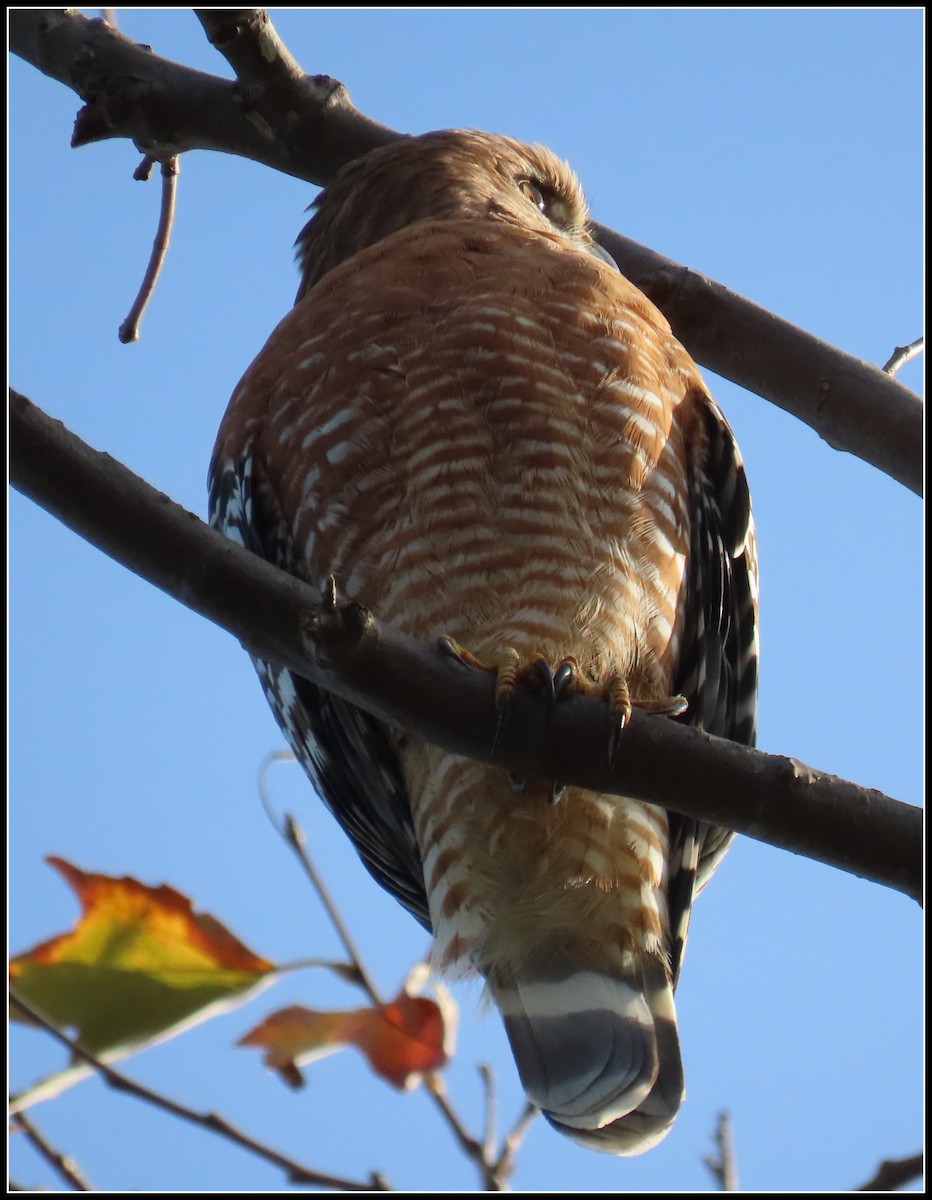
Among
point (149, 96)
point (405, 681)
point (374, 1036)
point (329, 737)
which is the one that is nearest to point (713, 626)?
point (329, 737)

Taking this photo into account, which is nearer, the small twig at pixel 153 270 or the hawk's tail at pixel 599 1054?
the hawk's tail at pixel 599 1054

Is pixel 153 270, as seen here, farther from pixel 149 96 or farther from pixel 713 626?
pixel 713 626

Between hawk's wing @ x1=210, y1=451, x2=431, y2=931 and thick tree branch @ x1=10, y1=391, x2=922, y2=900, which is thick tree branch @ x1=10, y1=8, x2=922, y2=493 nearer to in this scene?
hawk's wing @ x1=210, y1=451, x2=431, y2=931

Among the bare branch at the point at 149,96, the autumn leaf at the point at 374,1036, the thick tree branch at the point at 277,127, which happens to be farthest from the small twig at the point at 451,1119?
the bare branch at the point at 149,96

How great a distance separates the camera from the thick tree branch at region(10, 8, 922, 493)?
13.5 ft

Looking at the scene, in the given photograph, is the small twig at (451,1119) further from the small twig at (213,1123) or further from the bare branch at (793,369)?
the bare branch at (793,369)

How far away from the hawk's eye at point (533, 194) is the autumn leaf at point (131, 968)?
4.03 metres

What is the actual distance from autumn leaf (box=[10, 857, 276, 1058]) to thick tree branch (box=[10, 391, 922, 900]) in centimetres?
67

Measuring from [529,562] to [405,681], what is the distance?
109cm

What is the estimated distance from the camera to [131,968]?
2.64 meters

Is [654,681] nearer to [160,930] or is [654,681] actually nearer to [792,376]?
[792,376]

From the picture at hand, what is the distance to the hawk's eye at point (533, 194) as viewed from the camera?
5941 millimetres

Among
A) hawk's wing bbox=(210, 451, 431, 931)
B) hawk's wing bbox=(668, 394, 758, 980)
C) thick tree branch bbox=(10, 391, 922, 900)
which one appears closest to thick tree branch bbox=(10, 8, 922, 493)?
hawk's wing bbox=(668, 394, 758, 980)

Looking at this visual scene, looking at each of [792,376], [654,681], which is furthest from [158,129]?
[654,681]
